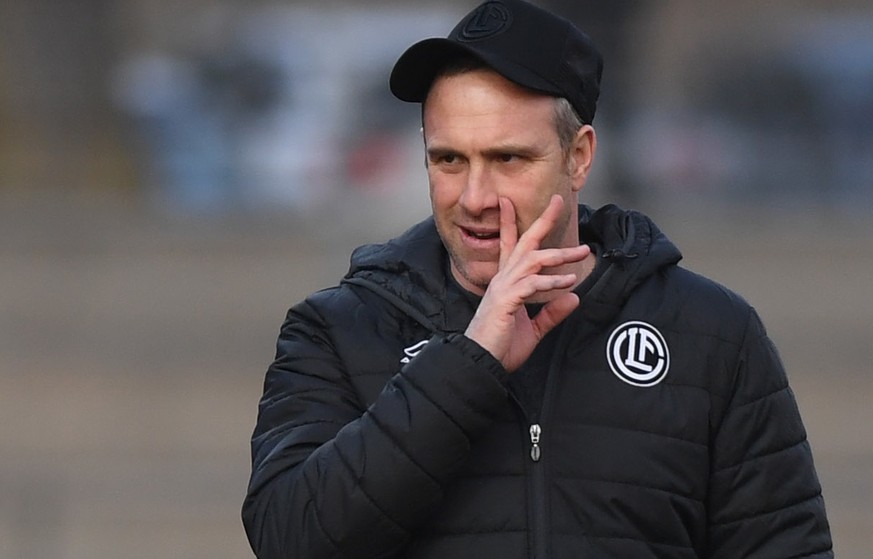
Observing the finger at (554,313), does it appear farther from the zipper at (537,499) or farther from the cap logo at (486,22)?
the cap logo at (486,22)

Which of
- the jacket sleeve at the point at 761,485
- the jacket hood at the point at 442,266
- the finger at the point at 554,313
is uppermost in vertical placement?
the jacket hood at the point at 442,266

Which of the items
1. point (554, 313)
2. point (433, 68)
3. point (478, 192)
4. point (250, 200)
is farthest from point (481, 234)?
point (250, 200)

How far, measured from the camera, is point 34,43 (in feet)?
76.2

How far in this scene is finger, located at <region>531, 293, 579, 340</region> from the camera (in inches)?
112

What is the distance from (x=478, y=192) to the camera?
2.88 meters

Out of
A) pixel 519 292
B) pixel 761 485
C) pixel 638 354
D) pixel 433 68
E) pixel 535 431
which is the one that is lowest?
pixel 761 485

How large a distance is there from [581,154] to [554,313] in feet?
1.17

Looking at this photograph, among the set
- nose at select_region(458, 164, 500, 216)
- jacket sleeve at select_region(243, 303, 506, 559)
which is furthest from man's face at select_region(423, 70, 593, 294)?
jacket sleeve at select_region(243, 303, 506, 559)

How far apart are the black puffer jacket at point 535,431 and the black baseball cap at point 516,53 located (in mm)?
289

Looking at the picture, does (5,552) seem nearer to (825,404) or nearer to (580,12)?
(825,404)

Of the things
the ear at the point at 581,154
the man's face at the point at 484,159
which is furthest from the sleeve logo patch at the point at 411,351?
the ear at the point at 581,154

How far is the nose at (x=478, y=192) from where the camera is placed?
2.88 m

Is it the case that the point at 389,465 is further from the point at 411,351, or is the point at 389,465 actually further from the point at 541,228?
the point at 541,228

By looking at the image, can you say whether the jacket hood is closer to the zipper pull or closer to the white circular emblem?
the white circular emblem
